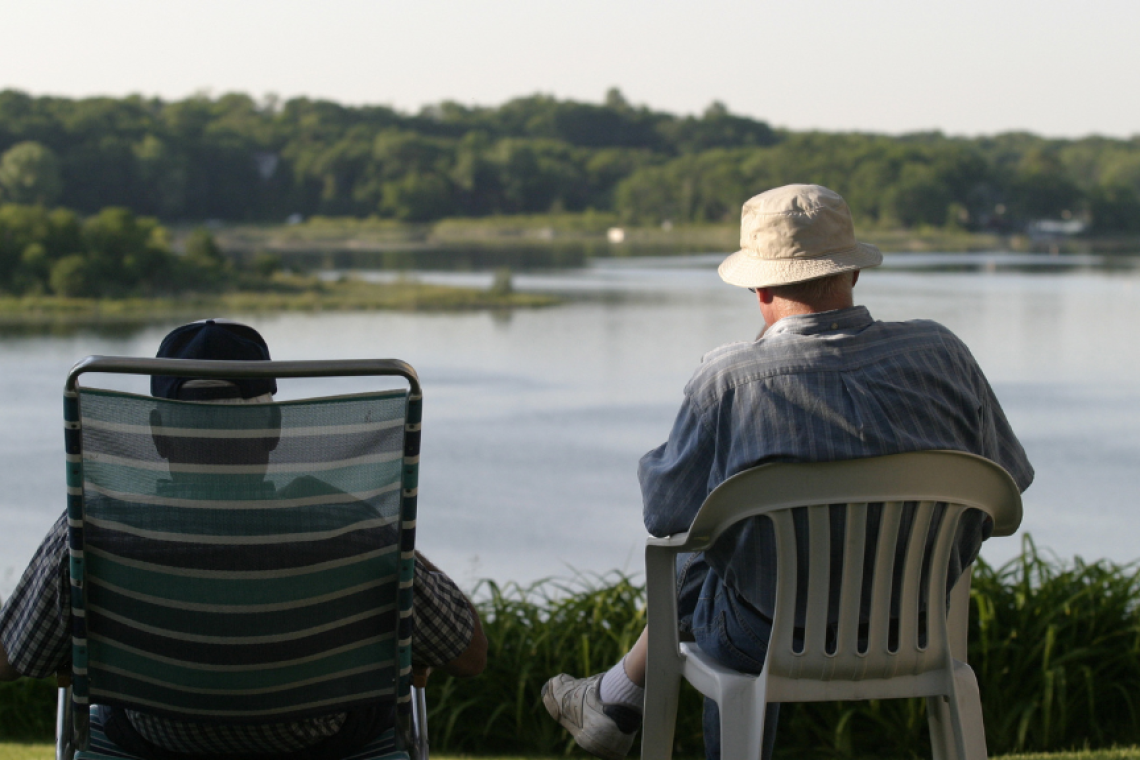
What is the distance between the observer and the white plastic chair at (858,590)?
1.37m

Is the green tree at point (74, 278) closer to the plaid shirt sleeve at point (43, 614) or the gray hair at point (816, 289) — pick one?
the plaid shirt sleeve at point (43, 614)

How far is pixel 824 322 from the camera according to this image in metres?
1.52

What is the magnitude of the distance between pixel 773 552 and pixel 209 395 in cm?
70

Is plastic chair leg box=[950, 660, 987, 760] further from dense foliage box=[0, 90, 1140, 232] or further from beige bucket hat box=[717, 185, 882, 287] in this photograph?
dense foliage box=[0, 90, 1140, 232]

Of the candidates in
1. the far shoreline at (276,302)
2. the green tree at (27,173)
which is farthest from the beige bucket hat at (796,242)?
the green tree at (27,173)

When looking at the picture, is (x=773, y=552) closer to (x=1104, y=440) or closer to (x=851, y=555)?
(x=851, y=555)

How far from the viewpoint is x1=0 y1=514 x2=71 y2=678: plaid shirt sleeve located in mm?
1265

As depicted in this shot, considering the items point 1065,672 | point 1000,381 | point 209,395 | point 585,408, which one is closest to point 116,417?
point 209,395

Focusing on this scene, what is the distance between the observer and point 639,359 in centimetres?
1343

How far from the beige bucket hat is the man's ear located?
0.76m

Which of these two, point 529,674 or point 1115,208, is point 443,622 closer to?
point 529,674

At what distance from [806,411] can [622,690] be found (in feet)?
2.07

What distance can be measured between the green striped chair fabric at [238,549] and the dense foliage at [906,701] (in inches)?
51.0

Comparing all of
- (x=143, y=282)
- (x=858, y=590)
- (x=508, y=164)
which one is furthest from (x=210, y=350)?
(x=508, y=164)
